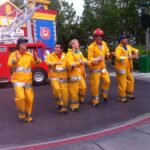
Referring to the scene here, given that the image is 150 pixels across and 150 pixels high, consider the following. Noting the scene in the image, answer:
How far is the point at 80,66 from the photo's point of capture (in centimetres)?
944

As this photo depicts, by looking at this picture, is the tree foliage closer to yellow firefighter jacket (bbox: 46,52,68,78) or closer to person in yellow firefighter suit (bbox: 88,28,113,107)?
person in yellow firefighter suit (bbox: 88,28,113,107)

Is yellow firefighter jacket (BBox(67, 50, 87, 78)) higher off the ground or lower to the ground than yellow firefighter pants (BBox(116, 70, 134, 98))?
higher

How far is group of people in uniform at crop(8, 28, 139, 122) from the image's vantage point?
27.2 ft

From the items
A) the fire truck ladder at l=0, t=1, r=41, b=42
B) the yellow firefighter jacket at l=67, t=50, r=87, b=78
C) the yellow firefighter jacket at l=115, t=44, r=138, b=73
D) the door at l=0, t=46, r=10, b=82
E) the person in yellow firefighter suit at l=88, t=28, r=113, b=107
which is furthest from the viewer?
the fire truck ladder at l=0, t=1, r=41, b=42

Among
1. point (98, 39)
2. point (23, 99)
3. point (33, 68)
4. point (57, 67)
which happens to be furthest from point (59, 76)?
point (33, 68)

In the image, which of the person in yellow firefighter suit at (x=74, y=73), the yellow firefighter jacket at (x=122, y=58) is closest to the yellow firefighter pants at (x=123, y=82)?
the yellow firefighter jacket at (x=122, y=58)

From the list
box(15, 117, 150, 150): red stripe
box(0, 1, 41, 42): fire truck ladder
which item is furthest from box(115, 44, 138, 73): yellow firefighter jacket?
box(0, 1, 41, 42): fire truck ladder

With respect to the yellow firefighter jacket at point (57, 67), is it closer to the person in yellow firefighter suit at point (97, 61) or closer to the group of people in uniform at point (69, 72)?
the group of people in uniform at point (69, 72)

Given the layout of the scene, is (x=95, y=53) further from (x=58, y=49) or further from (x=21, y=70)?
(x=21, y=70)

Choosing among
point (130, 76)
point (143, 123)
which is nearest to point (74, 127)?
point (143, 123)

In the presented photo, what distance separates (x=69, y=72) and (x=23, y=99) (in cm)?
150

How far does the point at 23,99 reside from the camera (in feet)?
26.9

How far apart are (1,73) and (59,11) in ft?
101

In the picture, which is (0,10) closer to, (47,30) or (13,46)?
(47,30)
